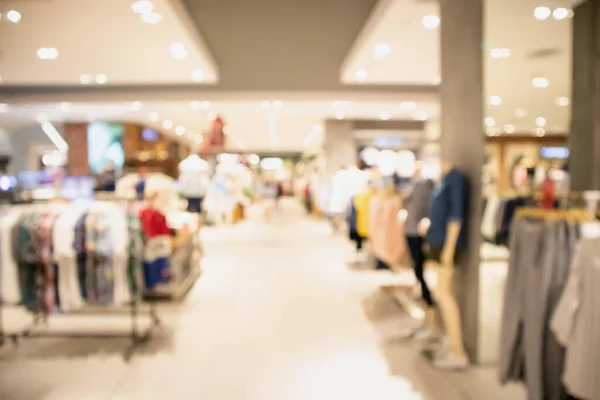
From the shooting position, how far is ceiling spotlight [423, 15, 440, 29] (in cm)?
564

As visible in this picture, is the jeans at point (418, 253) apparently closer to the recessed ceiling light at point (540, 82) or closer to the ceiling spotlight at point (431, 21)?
the ceiling spotlight at point (431, 21)

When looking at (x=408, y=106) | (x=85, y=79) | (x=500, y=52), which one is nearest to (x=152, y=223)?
(x=500, y=52)

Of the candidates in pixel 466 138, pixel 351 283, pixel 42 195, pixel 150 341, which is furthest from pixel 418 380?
pixel 42 195

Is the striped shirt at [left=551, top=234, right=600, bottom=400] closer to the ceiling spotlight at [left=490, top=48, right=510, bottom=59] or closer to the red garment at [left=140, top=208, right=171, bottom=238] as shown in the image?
the red garment at [left=140, top=208, right=171, bottom=238]

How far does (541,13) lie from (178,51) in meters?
4.85

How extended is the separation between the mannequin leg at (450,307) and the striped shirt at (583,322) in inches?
61.4

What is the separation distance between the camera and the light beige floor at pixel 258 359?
3449mm

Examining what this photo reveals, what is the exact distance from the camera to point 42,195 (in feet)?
16.9

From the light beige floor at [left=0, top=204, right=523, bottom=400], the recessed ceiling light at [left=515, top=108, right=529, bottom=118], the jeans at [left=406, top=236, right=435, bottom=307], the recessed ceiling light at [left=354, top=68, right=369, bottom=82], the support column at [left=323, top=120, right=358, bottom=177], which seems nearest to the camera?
the light beige floor at [left=0, top=204, right=523, bottom=400]

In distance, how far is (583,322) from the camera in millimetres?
2174

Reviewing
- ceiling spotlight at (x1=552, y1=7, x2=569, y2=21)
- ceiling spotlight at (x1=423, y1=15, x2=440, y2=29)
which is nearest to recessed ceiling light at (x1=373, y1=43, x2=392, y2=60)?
ceiling spotlight at (x1=423, y1=15, x2=440, y2=29)

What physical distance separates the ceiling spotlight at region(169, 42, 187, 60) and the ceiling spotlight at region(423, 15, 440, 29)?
3361 mm

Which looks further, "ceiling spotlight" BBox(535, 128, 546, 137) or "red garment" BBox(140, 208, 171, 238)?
"ceiling spotlight" BBox(535, 128, 546, 137)

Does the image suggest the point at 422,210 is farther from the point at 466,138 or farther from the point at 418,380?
the point at 418,380
